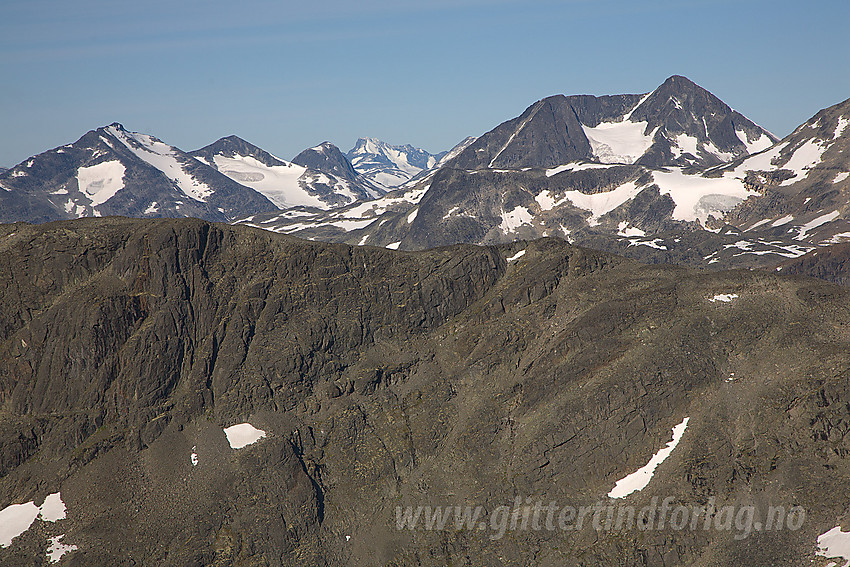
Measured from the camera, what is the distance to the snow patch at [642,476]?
10050 cm

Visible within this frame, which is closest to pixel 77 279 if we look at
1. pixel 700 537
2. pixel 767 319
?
pixel 700 537

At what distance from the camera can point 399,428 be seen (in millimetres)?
116438

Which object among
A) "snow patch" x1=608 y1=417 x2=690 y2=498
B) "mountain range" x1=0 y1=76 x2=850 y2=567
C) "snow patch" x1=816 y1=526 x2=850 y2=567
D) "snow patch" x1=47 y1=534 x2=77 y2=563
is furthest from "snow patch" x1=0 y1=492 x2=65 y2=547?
"snow patch" x1=816 y1=526 x2=850 y2=567

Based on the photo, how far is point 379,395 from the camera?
12038cm

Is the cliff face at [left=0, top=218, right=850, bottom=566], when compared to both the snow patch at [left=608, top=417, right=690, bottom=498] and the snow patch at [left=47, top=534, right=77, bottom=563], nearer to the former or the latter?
the snow patch at [left=47, top=534, right=77, bottom=563]

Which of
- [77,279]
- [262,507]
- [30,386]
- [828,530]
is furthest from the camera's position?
[77,279]

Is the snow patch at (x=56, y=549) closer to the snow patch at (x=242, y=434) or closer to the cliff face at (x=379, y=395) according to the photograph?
the cliff face at (x=379, y=395)

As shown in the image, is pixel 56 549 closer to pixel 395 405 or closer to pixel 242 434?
pixel 242 434

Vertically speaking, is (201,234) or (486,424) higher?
(201,234)

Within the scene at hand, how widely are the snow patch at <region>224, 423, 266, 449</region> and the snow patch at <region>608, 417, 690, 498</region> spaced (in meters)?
53.5

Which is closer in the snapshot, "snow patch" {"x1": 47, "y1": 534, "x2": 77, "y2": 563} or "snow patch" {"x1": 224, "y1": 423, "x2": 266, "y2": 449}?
"snow patch" {"x1": 47, "y1": 534, "x2": 77, "y2": 563}

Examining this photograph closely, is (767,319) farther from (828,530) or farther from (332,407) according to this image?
(332,407)

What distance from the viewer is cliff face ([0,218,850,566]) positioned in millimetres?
98500

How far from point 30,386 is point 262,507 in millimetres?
41507
